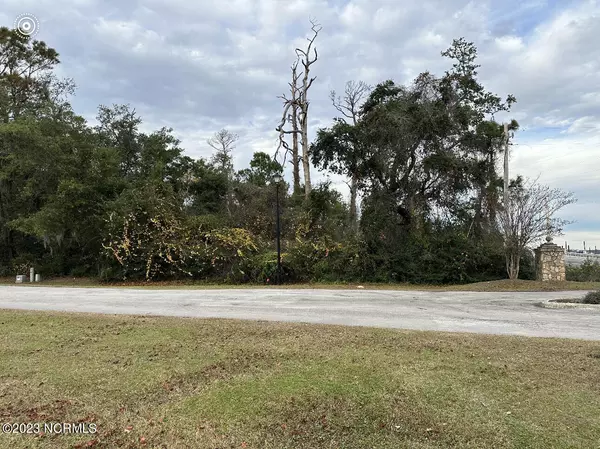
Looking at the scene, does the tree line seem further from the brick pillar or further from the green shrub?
the green shrub

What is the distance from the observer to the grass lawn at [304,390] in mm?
3328

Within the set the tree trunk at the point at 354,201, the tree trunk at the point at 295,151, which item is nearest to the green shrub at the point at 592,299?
the tree trunk at the point at 354,201

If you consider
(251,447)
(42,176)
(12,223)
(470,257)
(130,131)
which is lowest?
(251,447)

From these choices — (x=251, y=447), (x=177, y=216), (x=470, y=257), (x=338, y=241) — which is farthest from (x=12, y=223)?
(x=251, y=447)

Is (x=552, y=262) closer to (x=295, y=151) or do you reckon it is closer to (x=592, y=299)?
(x=592, y=299)

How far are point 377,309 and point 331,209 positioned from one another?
13527mm

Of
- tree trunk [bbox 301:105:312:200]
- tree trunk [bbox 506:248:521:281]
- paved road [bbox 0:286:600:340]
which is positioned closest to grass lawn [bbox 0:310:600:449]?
paved road [bbox 0:286:600:340]

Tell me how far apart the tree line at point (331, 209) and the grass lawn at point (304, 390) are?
12.5m

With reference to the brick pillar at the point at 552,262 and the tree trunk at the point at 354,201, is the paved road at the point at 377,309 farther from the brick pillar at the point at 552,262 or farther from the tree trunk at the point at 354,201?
the tree trunk at the point at 354,201

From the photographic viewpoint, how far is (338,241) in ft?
66.8

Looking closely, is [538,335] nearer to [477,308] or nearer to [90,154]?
[477,308]

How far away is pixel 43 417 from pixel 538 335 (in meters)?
6.80

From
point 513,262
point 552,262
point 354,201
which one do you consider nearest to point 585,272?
point 552,262

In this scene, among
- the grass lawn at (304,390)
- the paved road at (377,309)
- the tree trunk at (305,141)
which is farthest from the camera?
the tree trunk at (305,141)
